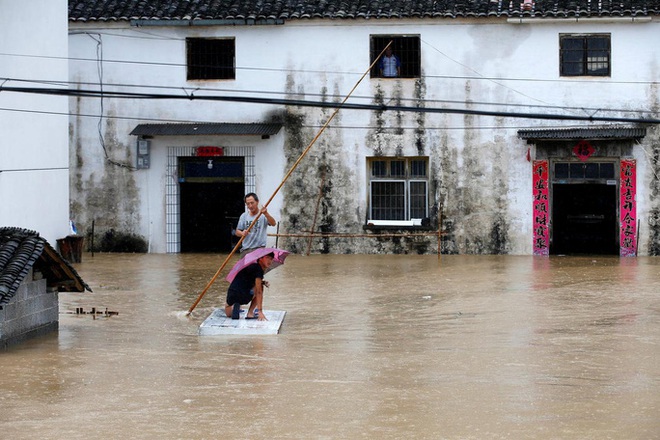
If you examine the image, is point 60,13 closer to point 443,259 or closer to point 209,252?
point 209,252

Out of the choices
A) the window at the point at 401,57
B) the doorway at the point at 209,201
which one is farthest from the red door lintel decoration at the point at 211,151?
the window at the point at 401,57

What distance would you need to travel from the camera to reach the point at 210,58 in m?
27.4

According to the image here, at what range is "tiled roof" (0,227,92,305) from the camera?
12.5 metres

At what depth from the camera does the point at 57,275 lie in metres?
14.1

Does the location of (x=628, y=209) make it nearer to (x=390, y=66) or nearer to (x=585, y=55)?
(x=585, y=55)

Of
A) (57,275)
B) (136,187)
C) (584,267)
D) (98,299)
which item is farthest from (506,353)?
(136,187)

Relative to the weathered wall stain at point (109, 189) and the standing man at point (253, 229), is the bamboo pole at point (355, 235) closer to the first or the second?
the weathered wall stain at point (109, 189)

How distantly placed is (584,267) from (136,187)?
10.6 m

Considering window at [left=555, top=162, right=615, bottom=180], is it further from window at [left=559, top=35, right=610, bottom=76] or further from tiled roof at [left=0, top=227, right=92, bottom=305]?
tiled roof at [left=0, top=227, right=92, bottom=305]

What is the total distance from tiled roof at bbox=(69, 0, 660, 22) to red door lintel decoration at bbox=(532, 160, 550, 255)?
339 centimetres

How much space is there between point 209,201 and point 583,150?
8.59m

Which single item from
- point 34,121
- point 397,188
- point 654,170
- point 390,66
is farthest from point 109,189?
point 654,170

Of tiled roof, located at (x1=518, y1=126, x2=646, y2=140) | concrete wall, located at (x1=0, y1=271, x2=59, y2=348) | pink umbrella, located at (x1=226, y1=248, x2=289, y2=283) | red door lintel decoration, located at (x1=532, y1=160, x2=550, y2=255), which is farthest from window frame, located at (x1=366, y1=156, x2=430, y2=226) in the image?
concrete wall, located at (x1=0, y1=271, x2=59, y2=348)

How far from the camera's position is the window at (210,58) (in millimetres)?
27281
